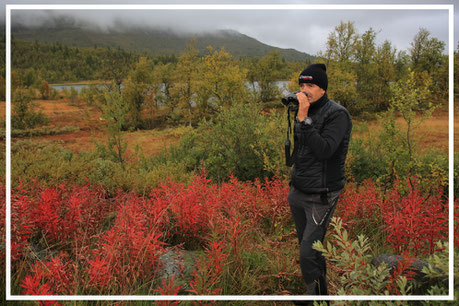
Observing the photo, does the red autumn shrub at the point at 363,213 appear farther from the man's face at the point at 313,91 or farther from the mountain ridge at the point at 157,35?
the mountain ridge at the point at 157,35

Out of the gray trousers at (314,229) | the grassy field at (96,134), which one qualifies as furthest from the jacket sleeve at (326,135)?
the grassy field at (96,134)

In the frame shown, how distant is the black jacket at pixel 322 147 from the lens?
2.31 meters

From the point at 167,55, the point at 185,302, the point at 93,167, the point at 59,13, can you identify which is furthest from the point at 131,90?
the point at 185,302

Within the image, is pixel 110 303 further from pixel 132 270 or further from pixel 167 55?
pixel 167 55

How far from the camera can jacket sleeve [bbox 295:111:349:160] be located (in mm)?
2281

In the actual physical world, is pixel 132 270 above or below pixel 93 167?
below

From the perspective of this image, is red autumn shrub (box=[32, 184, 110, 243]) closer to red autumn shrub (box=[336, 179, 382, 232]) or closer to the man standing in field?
the man standing in field

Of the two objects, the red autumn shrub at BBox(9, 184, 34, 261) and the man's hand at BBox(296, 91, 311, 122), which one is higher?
the man's hand at BBox(296, 91, 311, 122)

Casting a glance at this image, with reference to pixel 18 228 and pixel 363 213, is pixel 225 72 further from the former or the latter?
pixel 18 228

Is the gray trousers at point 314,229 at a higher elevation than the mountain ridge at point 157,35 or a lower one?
lower

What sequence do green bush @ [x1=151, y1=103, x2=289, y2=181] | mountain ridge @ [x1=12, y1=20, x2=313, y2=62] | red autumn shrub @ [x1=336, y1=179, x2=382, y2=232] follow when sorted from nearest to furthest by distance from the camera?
mountain ridge @ [x1=12, y1=20, x2=313, y2=62], red autumn shrub @ [x1=336, y1=179, x2=382, y2=232], green bush @ [x1=151, y1=103, x2=289, y2=181]

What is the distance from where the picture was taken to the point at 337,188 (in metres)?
2.50

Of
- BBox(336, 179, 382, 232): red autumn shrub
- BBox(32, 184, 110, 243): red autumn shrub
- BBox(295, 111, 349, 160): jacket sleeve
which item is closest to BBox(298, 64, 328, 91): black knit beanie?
BBox(295, 111, 349, 160): jacket sleeve

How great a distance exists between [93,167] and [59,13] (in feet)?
16.7
